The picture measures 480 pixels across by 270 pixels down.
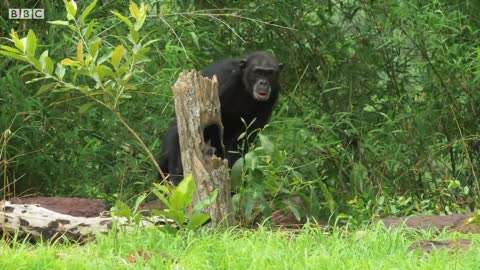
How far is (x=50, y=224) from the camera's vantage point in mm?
5957

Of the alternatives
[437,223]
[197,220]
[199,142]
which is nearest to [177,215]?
[197,220]

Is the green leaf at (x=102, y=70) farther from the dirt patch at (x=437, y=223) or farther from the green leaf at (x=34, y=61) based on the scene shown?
the dirt patch at (x=437, y=223)

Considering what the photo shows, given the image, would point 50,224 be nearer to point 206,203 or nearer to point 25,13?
point 206,203

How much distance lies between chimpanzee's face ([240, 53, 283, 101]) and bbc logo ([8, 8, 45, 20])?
170 centimetres

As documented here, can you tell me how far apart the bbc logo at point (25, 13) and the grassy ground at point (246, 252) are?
2.88 m

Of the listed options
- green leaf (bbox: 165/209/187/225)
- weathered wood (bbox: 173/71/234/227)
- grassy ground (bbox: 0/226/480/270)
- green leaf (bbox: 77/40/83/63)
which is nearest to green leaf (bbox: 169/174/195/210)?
green leaf (bbox: 165/209/187/225)

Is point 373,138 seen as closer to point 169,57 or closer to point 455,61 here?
point 455,61

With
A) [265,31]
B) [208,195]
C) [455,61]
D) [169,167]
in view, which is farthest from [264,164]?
[265,31]

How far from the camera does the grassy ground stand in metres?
4.82

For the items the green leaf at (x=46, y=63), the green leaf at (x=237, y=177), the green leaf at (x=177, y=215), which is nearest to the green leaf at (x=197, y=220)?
the green leaf at (x=177, y=215)

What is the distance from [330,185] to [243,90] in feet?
3.84

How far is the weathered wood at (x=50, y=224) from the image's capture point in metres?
5.91

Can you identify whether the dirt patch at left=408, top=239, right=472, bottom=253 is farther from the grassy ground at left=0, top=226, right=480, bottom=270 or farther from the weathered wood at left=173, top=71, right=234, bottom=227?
the weathered wood at left=173, top=71, right=234, bottom=227

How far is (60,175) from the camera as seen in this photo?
336 inches
